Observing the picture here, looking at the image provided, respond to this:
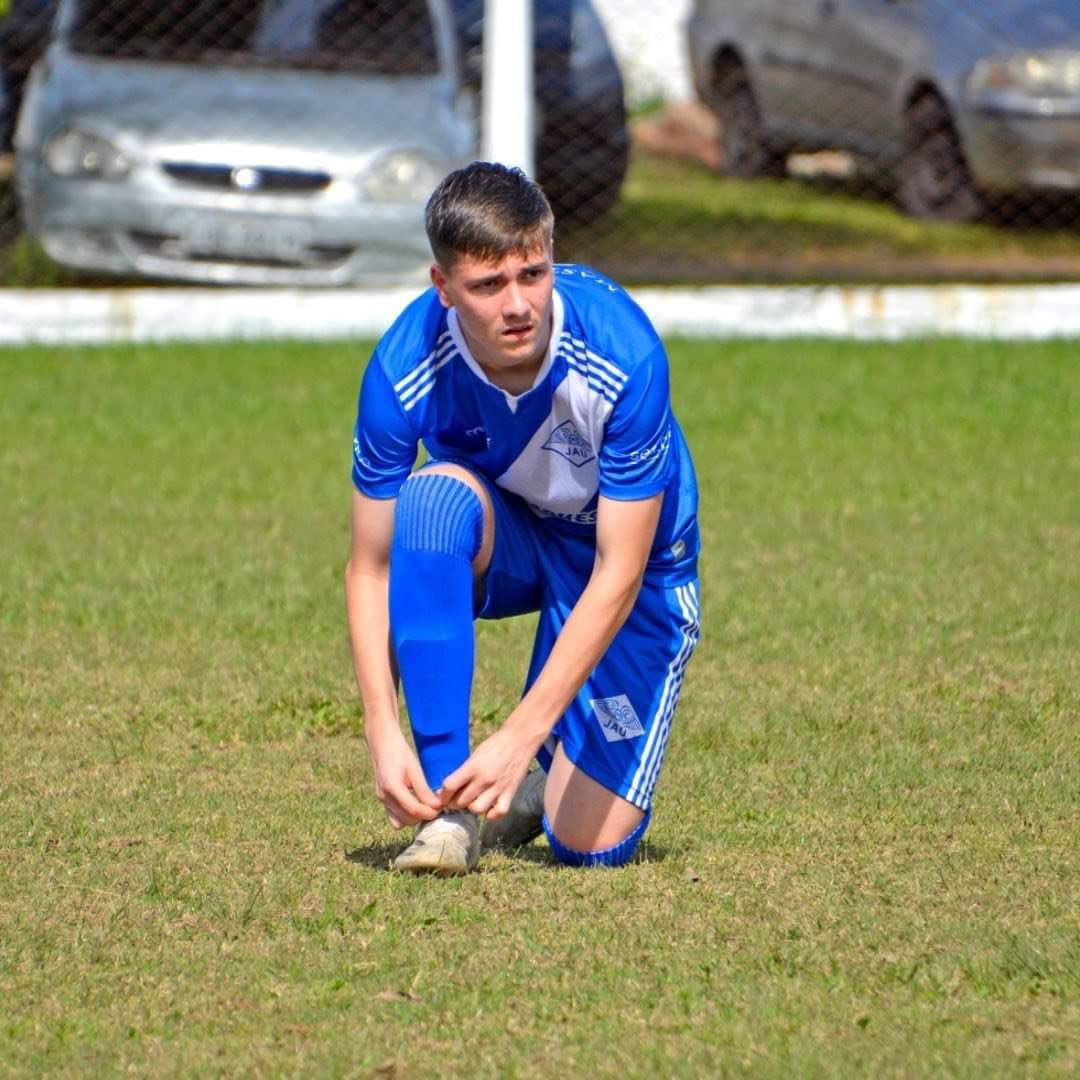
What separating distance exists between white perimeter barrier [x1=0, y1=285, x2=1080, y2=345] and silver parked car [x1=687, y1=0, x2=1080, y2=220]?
1.13 meters

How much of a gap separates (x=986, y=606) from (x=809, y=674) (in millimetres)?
954

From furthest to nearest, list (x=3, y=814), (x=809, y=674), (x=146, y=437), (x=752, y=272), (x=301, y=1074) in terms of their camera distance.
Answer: (x=752, y=272) < (x=146, y=437) < (x=809, y=674) < (x=3, y=814) < (x=301, y=1074)

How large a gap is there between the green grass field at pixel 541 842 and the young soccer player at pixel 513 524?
0.79 ft

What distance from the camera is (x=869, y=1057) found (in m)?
3.33

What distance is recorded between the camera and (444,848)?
13.6 feet

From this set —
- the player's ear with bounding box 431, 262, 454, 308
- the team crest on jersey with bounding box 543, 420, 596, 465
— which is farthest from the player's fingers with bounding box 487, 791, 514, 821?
the player's ear with bounding box 431, 262, 454, 308

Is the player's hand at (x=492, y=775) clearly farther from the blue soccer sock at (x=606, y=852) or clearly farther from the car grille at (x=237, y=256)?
the car grille at (x=237, y=256)

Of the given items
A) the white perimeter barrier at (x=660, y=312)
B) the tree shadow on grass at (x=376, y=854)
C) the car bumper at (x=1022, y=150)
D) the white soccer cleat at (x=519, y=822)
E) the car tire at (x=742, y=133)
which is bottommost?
the car tire at (x=742, y=133)

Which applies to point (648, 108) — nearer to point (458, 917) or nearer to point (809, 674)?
point (809, 674)

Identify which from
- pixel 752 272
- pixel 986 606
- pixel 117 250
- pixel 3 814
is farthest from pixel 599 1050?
pixel 752 272

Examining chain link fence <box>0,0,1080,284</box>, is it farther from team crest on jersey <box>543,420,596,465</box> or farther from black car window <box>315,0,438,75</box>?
team crest on jersey <box>543,420,596,465</box>

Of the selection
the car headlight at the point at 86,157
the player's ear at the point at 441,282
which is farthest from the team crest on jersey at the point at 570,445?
the car headlight at the point at 86,157

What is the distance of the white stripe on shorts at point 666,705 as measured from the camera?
14.5ft

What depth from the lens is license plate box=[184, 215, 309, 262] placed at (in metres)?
10.8
